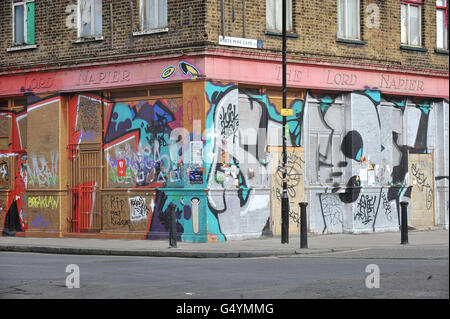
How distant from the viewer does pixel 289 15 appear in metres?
25.1

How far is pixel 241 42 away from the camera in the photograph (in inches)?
928

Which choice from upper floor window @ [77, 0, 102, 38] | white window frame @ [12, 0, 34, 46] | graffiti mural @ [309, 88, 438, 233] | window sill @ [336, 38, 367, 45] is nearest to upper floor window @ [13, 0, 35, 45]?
white window frame @ [12, 0, 34, 46]

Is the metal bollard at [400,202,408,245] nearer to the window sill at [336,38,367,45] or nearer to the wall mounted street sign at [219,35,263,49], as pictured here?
the wall mounted street sign at [219,35,263,49]

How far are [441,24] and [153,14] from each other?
984cm

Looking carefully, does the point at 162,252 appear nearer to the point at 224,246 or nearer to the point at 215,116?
the point at 224,246

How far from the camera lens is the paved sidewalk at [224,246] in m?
20.0

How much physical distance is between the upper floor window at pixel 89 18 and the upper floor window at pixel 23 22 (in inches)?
72.3

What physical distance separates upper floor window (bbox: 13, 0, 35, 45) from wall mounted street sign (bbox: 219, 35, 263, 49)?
643cm

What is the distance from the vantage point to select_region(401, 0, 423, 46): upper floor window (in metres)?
28.0

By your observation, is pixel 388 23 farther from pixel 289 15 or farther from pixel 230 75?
pixel 230 75

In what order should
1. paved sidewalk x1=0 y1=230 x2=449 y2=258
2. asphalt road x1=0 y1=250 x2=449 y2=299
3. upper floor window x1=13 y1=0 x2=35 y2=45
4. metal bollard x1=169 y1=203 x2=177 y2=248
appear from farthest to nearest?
upper floor window x1=13 y1=0 x2=35 y2=45
metal bollard x1=169 y1=203 x2=177 y2=248
paved sidewalk x1=0 y1=230 x2=449 y2=258
asphalt road x1=0 y1=250 x2=449 y2=299

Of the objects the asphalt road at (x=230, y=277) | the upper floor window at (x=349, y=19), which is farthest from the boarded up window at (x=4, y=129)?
the upper floor window at (x=349, y=19)

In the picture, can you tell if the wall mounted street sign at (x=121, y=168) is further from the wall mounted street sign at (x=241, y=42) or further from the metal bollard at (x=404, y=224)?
the metal bollard at (x=404, y=224)
